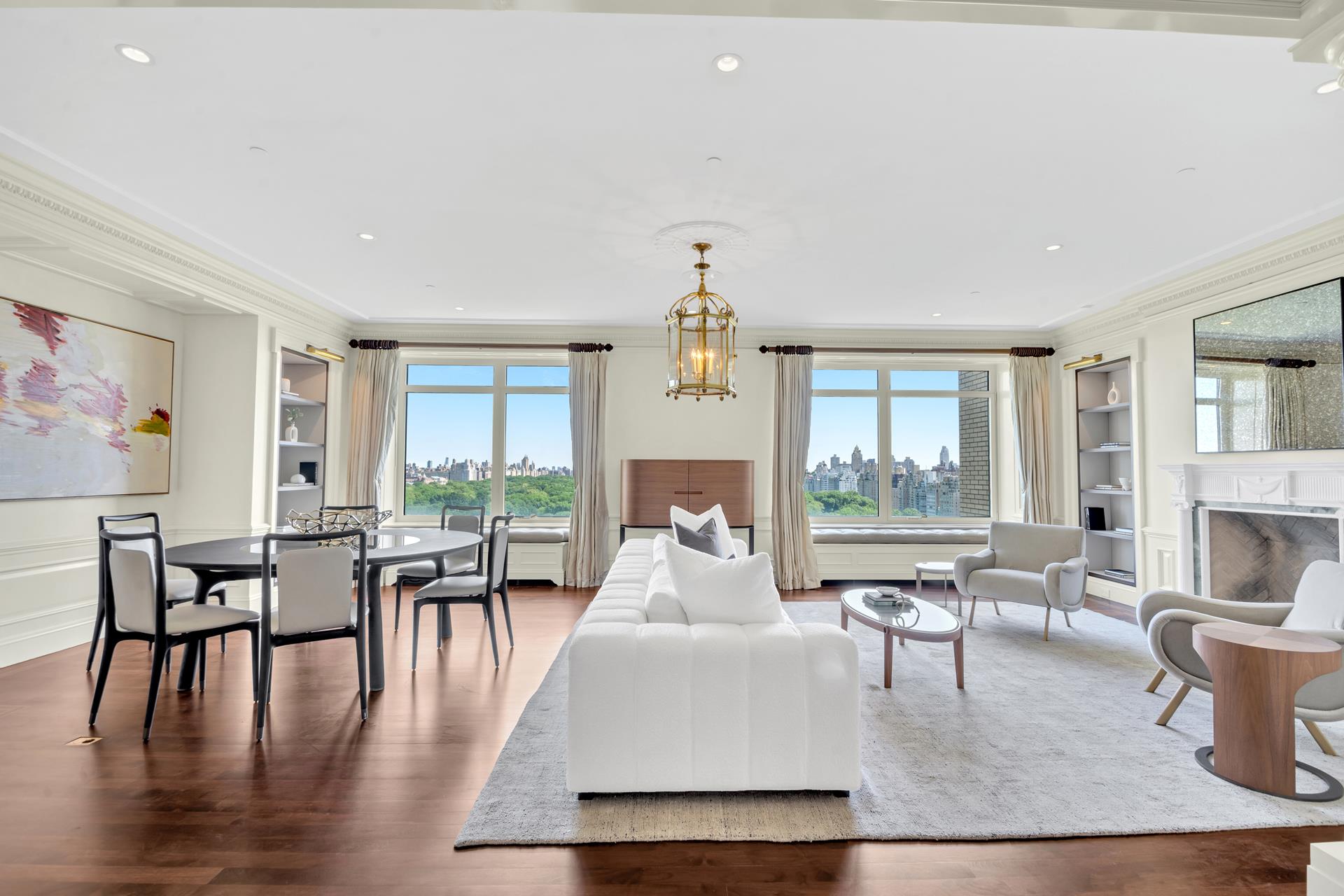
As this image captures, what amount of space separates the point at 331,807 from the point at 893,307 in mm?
5581

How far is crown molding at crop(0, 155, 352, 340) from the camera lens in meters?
3.25

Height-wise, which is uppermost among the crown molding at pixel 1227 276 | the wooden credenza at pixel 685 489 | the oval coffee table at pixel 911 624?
the crown molding at pixel 1227 276

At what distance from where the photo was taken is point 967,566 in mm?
5156

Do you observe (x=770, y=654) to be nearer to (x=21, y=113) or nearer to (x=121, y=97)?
(x=121, y=97)

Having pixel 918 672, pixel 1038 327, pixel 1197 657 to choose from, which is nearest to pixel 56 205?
pixel 918 672

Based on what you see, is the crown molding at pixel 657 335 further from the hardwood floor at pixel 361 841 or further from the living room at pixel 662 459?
the hardwood floor at pixel 361 841

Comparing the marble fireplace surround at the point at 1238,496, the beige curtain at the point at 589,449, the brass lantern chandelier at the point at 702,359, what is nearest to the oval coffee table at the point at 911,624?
the brass lantern chandelier at the point at 702,359

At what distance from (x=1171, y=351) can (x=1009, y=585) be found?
2.47m

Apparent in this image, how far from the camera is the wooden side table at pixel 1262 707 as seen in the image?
8.00ft

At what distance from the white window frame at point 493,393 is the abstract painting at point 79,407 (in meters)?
2.30

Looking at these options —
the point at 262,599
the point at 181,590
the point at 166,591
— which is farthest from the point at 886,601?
the point at 181,590

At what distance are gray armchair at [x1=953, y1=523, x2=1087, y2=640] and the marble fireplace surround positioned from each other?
2.35 feet

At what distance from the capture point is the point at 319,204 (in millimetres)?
3625

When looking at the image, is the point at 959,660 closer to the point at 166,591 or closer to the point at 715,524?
the point at 715,524
